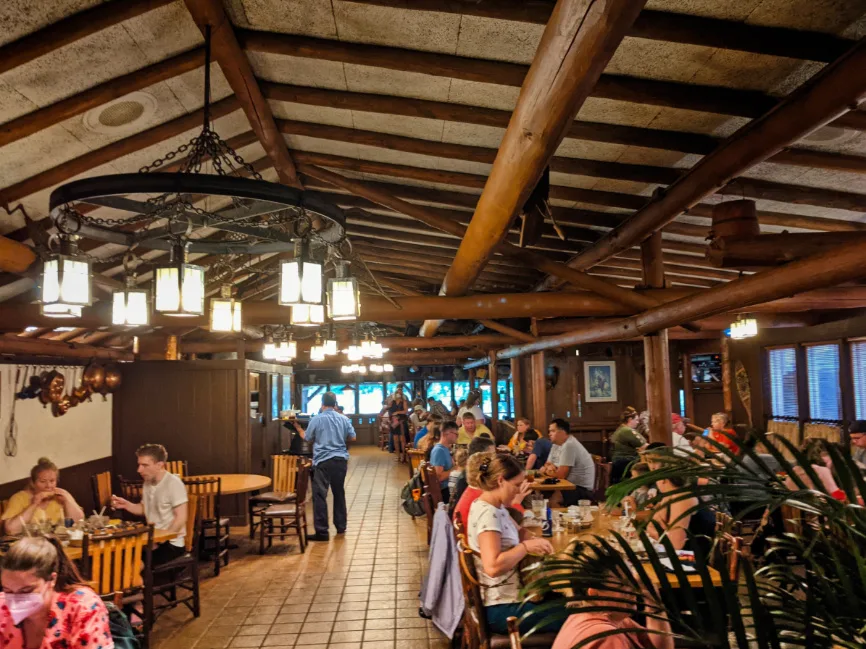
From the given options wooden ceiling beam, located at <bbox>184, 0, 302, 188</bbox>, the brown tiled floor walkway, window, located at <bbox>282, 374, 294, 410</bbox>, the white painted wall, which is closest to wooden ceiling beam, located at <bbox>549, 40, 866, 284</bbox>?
wooden ceiling beam, located at <bbox>184, 0, 302, 188</bbox>

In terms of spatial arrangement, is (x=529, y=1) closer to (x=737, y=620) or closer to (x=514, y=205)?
(x=514, y=205)

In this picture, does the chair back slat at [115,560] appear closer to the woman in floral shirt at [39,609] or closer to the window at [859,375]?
the woman in floral shirt at [39,609]

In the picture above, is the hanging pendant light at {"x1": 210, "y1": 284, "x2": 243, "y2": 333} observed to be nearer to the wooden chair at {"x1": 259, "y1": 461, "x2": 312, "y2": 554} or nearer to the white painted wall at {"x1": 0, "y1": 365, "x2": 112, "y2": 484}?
the wooden chair at {"x1": 259, "y1": 461, "x2": 312, "y2": 554}

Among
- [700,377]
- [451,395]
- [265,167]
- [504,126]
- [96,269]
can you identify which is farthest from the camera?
[451,395]

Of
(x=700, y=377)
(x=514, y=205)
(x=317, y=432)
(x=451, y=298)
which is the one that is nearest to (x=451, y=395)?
(x=700, y=377)

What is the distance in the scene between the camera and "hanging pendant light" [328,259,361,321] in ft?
14.3

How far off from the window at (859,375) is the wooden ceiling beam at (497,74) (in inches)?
200

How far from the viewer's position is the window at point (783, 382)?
8977 millimetres

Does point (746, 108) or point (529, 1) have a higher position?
point (529, 1)

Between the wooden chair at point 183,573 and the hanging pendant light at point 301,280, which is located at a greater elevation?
the hanging pendant light at point 301,280

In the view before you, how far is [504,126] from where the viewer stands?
428 centimetres

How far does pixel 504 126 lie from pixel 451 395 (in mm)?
17550

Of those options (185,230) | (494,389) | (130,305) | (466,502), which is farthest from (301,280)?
(494,389)

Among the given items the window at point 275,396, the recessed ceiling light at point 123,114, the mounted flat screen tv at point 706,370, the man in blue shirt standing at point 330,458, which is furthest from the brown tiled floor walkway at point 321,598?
the mounted flat screen tv at point 706,370
